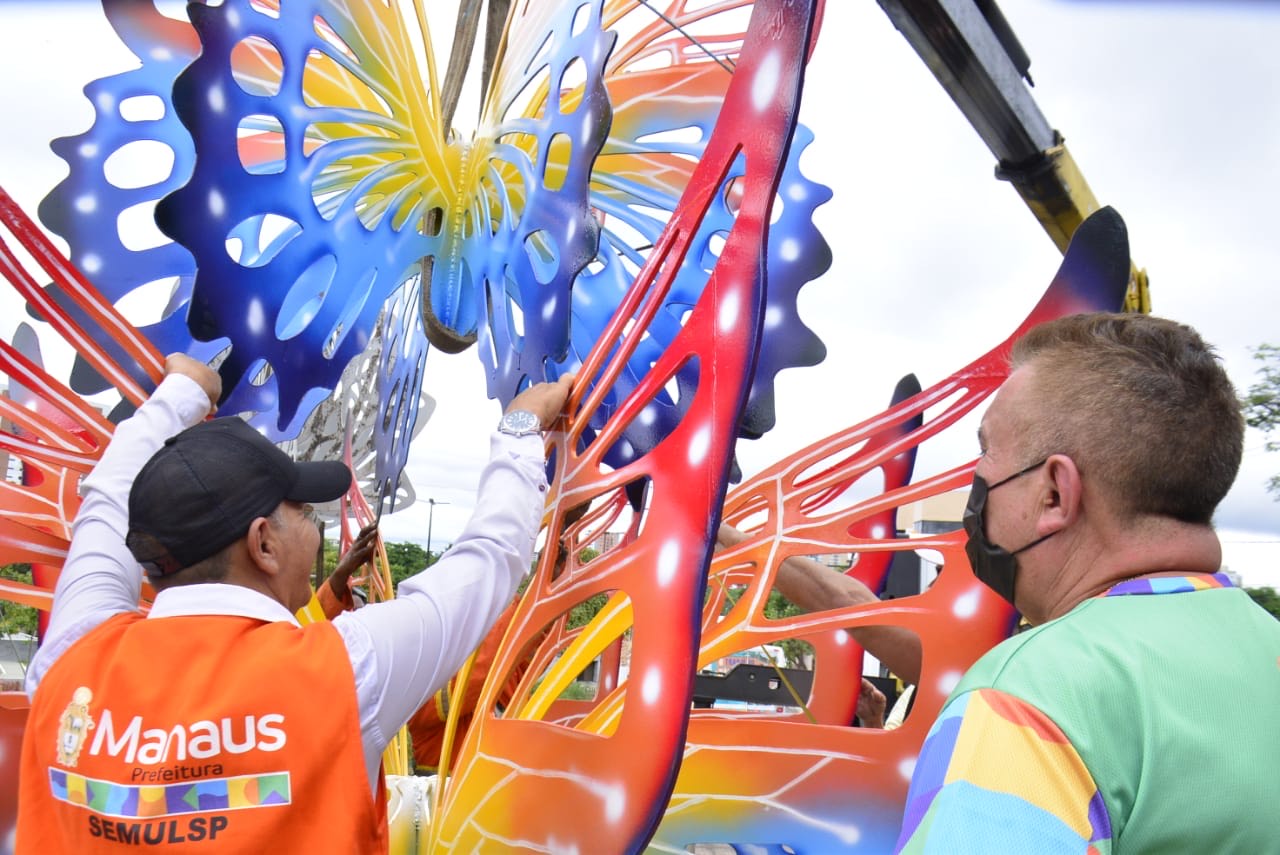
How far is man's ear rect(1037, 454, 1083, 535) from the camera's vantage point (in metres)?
1.16

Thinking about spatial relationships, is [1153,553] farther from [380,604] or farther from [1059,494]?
[380,604]

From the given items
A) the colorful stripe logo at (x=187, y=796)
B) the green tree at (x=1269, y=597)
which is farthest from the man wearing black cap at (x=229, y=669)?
the green tree at (x=1269, y=597)

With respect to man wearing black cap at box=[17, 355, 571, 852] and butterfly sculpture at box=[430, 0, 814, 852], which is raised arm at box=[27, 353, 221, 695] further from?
butterfly sculpture at box=[430, 0, 814, 852]

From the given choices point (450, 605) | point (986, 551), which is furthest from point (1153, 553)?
point (450, 605)

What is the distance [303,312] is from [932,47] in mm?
2726

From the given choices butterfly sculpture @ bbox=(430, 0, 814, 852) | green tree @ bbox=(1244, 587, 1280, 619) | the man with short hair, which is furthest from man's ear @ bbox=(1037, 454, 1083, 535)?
green tree @ bbox=(1244, 587, 1280, 619)

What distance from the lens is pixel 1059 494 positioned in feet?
→ 3.88

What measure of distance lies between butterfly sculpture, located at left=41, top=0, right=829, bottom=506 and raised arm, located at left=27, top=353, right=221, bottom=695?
48 cm

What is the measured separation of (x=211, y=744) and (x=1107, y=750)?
1.22 m

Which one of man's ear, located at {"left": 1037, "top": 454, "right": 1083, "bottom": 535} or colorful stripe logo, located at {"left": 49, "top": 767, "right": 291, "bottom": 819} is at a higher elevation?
man's ear, located at {"left": 1037, "top": 454, "right": 1083, "bottom": 535}

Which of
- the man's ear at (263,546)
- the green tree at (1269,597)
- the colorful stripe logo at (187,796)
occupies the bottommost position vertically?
the green tree at (1269,597)

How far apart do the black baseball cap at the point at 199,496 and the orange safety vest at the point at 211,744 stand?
0.43 ft

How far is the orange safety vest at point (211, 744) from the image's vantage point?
4.79 ft

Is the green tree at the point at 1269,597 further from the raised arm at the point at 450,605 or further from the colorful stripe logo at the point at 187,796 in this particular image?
the colorful stripe logo at the point at 187,796
